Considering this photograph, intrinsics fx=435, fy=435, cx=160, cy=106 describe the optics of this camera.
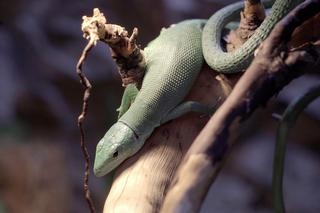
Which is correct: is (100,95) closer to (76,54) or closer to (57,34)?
(76,54)

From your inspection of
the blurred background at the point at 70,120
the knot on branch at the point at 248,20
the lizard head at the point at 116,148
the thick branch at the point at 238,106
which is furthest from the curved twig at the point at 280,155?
the blurred background at the point at 70,120

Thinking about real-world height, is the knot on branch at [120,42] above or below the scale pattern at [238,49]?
above

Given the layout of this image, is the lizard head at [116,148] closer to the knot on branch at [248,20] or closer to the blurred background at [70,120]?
the knot on branch at [248,20]

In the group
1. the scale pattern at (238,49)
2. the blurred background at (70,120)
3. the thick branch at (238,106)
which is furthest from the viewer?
the blurred background at (70,120)

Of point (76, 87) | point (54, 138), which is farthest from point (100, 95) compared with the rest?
point (54, 138)

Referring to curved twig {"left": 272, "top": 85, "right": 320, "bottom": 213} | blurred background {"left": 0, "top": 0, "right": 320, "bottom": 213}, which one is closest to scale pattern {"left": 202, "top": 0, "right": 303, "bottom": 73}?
curved twig {"left": 272, "top": 85, "right": 320, "bottom": 213}

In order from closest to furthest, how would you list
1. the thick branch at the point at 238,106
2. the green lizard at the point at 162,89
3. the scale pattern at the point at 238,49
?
the thick branch at the point at 238,106, the scale pattern at the point at 238,49, the green lizard at the point at 162,89
